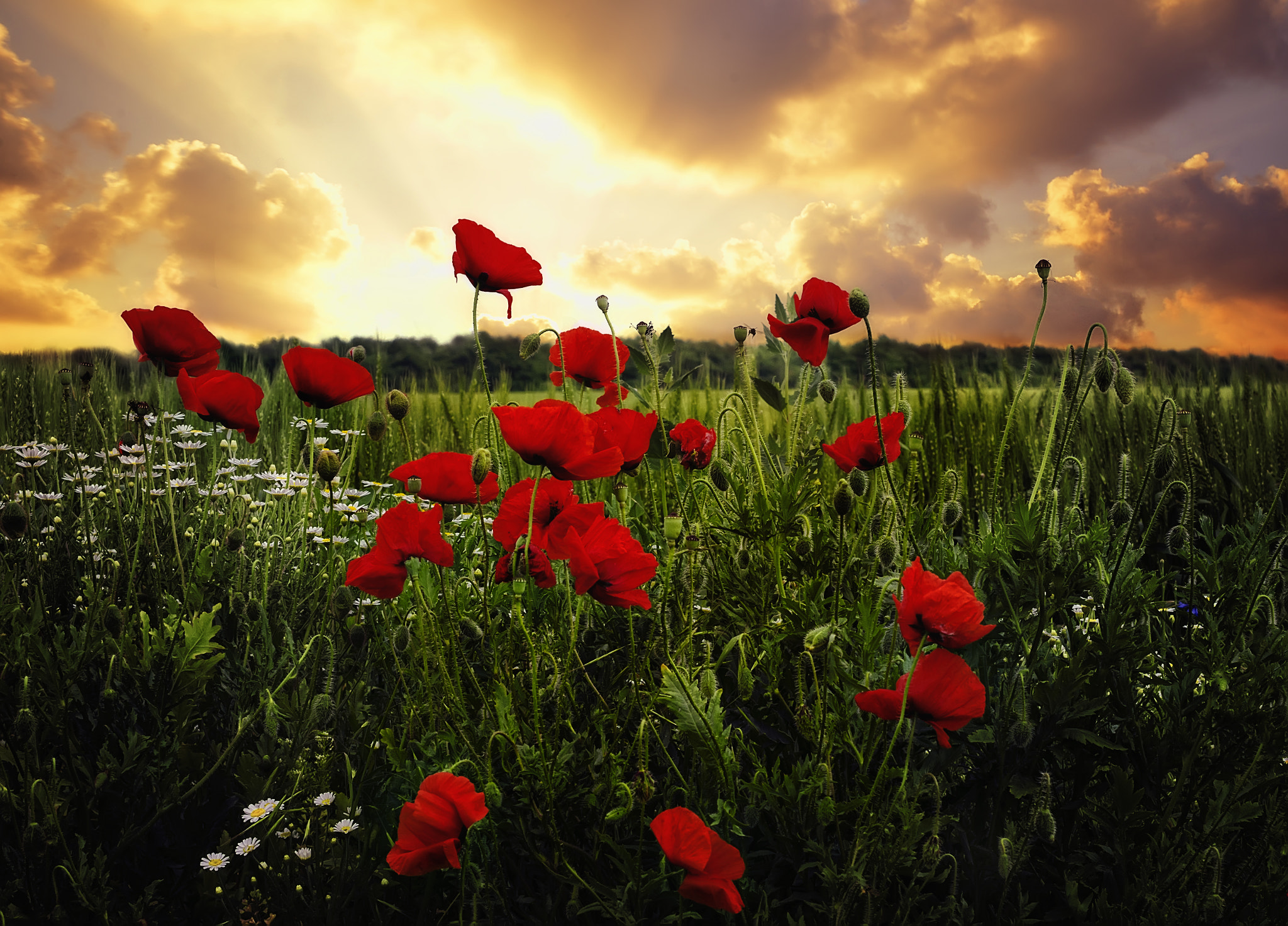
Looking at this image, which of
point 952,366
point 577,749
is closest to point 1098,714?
point 577,749

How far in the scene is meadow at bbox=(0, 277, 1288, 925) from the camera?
109 centimetres

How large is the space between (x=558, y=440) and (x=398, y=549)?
0.39 metres

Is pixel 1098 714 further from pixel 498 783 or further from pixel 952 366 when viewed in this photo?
pixel 952 366

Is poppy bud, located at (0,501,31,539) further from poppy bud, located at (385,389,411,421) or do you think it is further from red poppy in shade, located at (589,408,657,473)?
red poppy in shade, located at (589,408,657,473)

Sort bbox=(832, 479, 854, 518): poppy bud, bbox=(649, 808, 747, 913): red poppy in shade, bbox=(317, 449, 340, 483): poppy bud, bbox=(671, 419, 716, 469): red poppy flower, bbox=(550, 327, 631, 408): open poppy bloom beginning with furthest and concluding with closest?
bbox=(671, 419, 716, 469): red poppy flower < bbox=(550, 327, 631, 408): open poppy bloom < bbox=(317, 449, 340, 483): poppy bud < bbox=(832, 479, 854, 518): poppy bud < bbox=(649, 808, 747, 913): red poppy in shade

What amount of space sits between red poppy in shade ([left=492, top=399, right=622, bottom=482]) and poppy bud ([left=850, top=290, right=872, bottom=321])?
453 millimetres

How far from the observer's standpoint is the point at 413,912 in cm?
123

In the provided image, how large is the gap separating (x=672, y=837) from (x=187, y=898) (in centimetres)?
103

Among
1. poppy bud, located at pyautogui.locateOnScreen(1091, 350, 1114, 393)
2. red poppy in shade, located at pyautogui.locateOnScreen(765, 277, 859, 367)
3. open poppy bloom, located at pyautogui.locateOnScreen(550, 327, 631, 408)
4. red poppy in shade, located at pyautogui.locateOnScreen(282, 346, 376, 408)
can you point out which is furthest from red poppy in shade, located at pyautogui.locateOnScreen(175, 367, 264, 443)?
poppy bud, located at pyautogui.locateOnScreen(1091, 350, 1114, 393)

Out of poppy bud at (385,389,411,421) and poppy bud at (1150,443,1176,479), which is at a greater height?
poppy bud at (385,389,411,421)

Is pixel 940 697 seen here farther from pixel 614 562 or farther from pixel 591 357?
pixel 591 357

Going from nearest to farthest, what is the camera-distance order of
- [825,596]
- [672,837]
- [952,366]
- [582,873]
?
[672,837] → [582,873] → [825,596] → [952,366]

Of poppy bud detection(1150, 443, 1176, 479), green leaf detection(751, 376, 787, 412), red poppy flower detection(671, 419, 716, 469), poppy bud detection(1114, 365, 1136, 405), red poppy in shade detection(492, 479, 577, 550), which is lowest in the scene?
red poppy in shade detection(492, 479, 577, 550)

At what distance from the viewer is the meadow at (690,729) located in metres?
1.09
